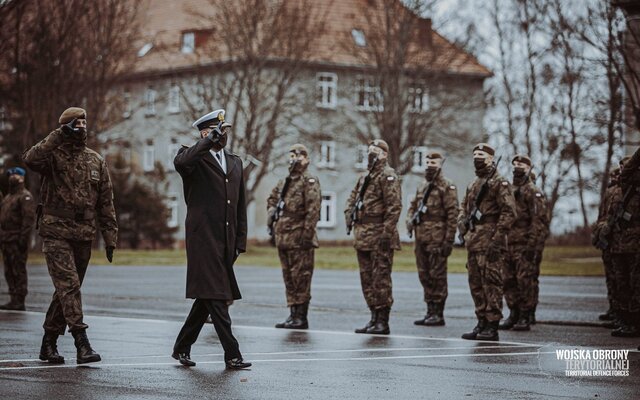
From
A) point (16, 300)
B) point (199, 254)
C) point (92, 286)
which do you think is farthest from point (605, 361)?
point (92, 286)

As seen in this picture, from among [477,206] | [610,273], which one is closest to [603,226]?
[610,273]

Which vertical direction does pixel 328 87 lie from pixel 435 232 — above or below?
above

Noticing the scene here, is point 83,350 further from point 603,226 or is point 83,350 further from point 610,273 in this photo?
point 610,273

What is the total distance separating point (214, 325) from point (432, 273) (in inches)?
255

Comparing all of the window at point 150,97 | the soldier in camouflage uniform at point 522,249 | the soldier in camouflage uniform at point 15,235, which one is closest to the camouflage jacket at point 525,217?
the soldier in camouflage uniform at point 522,249

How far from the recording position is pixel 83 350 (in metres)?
11.1

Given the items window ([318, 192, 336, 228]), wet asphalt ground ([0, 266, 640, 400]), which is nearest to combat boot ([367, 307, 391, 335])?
wet asphalt ground ([0, 266, 640, 400])

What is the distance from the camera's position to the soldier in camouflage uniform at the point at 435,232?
16.8 meters

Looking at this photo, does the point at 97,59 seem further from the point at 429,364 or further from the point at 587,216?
the point at 429,364

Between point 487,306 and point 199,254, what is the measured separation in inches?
168

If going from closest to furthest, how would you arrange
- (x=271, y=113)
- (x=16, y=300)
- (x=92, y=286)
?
(x=16, y=300), (x=92, y=286), (x=271, y=113)

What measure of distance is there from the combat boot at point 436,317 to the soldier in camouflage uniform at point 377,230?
1.29 m

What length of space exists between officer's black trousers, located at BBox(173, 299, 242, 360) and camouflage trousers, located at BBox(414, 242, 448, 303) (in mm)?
6108

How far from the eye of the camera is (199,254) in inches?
435
